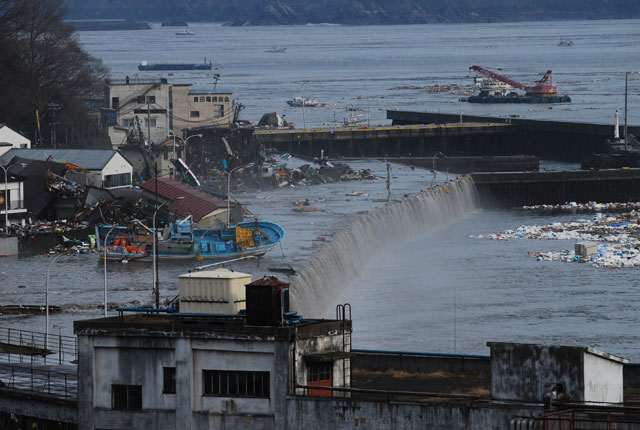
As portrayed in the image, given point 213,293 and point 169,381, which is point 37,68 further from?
point 169,381

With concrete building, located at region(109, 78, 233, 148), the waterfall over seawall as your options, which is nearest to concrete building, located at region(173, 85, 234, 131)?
concrete building, located at region(109, 78, 233, 148)

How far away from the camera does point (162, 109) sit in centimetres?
10700

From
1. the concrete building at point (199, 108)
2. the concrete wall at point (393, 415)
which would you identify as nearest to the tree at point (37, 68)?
the concrete building at point (199, 108)

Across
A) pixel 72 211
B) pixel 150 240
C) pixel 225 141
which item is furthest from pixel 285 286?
pixel 225 141

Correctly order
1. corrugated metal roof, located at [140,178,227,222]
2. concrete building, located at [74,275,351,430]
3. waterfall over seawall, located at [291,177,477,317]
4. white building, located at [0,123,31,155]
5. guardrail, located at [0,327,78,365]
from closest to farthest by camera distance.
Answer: concrete building, located at [74,275,351,430] < guardrail, located at [0,327,78,365] < waterfall over seawall, located at [291,177,477,317] < corrugated metal roof, located at [140,178,227,222] < white building, located at [0,123,31,155]

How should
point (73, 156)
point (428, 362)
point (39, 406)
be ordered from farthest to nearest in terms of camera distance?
point (73, 156)
point (428, 362)
point (39, 406)

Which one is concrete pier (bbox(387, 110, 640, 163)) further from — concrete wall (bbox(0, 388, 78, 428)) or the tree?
concrete wall (bbox(0, 388, 78, 428))

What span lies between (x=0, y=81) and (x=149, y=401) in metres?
88.0

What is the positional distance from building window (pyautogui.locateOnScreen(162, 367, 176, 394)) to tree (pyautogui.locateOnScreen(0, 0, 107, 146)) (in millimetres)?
84274

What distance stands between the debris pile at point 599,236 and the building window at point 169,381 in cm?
5330

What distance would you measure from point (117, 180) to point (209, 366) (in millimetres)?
65054

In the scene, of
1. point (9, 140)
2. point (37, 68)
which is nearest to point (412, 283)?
point (9, 140)

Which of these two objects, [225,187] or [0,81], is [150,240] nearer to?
[225,187]

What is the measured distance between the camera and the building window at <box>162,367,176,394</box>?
826 inches
